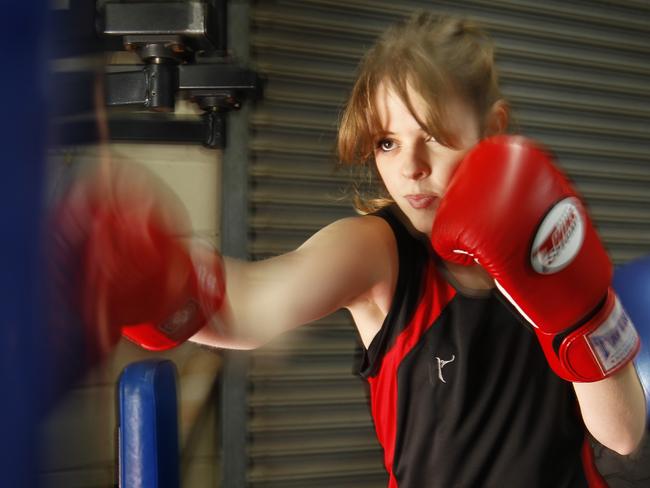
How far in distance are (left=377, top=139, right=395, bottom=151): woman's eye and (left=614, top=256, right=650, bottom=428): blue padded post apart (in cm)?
76

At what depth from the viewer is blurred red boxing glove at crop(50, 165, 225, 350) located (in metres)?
0.48

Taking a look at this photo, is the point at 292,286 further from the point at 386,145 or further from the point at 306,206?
the point at 306,206

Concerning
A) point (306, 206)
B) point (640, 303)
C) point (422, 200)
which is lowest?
point (306, 206)

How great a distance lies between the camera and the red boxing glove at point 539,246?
802 millimetres

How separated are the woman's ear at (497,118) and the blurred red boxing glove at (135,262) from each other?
1.87 feet

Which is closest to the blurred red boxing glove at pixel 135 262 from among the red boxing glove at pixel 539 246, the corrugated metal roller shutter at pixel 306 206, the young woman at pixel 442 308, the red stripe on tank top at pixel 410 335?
the young woman at pixel 442 308

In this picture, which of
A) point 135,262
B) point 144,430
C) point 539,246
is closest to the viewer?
point 135,262

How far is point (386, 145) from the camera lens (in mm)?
1070

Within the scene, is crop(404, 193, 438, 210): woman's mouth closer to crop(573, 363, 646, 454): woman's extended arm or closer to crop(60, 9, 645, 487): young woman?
crop(60, 9, 645, 487): young woman

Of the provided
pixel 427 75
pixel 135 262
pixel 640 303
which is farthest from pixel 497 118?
pixel 135 262

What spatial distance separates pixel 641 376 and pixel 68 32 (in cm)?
142

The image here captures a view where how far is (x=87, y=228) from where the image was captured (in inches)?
19.7

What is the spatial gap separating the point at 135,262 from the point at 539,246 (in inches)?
18.9

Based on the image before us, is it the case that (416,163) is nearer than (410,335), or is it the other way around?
(416,163)
